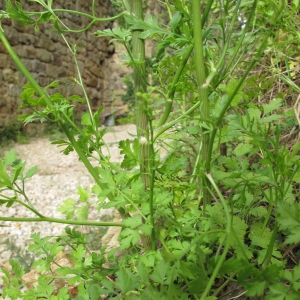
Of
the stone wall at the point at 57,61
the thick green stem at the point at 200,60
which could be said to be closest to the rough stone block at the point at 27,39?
the stone wall at the point at 57,61

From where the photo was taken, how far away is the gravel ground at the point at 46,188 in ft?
6.25

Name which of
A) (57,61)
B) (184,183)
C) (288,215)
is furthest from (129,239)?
(57,61)

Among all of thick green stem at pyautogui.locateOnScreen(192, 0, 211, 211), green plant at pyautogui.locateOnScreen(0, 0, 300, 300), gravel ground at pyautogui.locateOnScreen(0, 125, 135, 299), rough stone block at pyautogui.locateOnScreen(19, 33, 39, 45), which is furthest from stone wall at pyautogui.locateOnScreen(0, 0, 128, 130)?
thick green stem at pyautogui.locateOnScreen(192, 0, 211, 211)

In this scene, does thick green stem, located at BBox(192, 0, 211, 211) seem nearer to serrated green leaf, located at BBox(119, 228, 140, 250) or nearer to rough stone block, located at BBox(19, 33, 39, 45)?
serrated green leaf, located at BBox(119, 228, 140, 250)

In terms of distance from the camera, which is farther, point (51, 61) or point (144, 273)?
point (51, 61)

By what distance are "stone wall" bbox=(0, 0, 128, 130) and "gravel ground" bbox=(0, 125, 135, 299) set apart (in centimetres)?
81

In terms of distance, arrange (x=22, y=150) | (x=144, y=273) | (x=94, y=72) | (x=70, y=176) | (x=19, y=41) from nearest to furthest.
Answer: (x=144, y=273) < (x=70, y=176) < (x=22, y=150) < (x=19, y=41) < (x=94, y=72)

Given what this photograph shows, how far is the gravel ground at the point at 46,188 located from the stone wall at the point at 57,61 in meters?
0.81

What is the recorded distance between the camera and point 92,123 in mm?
740

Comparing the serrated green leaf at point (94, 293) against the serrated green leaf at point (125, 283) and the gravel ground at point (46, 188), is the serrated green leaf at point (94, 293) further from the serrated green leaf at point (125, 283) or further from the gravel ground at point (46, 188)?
the gravel ground at point (46, 188)

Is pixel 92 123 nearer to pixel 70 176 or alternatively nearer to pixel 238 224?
pixel 238 224

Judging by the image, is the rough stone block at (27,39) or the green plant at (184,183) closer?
the green plant at (184,183)

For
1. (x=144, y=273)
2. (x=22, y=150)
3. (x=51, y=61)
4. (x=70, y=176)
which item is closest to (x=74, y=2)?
(x=51, y=61)

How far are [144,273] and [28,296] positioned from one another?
33 cm
